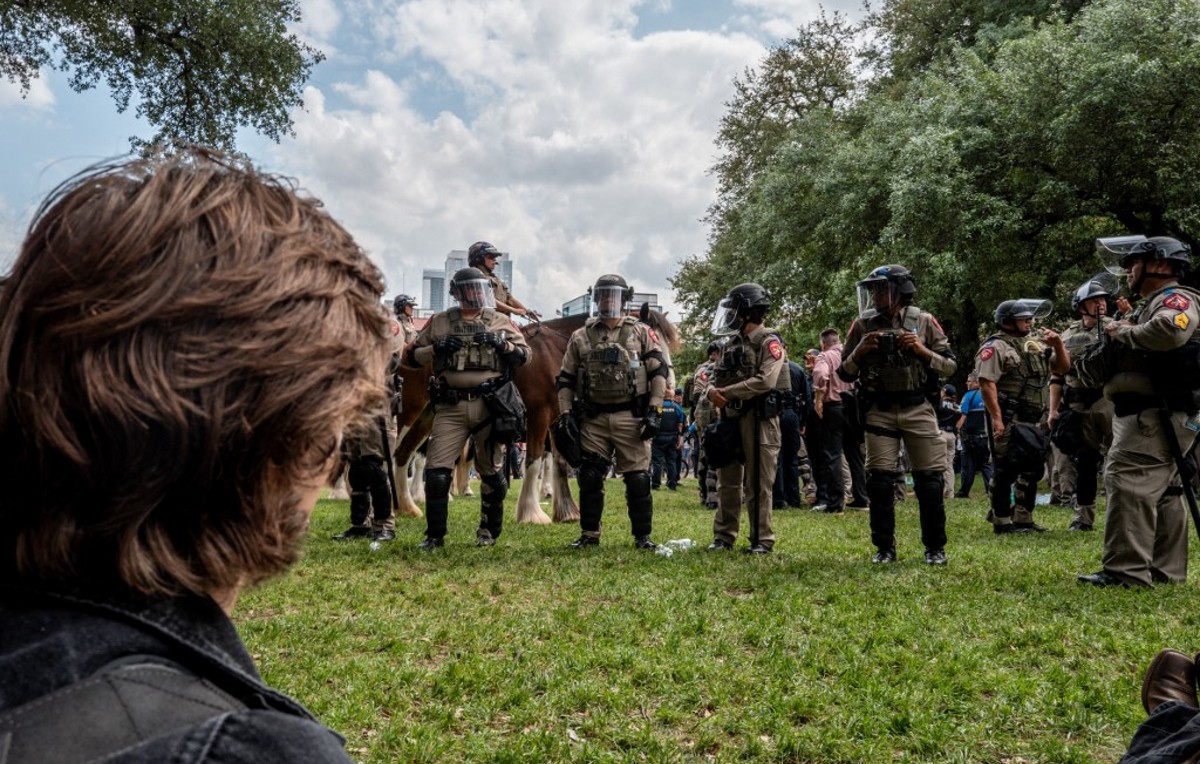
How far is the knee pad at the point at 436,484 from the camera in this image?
810cm

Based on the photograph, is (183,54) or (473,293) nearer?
(473,293)

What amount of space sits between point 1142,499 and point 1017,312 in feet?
12.6

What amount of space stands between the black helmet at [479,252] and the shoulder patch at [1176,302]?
6466 millimetres

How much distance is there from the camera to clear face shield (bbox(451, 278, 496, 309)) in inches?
326

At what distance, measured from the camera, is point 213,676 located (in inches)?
34.2

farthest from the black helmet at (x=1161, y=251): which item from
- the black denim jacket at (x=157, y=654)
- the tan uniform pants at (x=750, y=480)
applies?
the black denim jacket at (x=157, y=654)

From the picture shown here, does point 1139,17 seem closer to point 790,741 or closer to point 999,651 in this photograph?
point 999,651

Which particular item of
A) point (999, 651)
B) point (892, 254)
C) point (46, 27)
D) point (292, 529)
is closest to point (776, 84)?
point (892, 254)

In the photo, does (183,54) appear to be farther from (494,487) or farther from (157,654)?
(157,654)

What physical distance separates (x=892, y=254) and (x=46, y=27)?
15.7m

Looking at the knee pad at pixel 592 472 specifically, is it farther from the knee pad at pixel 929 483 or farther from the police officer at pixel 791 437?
the police officer at pixel 791 437

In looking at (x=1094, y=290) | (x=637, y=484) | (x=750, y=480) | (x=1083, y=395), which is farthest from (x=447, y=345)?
(x=1083, y=395)

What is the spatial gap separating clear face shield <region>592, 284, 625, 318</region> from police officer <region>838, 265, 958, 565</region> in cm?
218

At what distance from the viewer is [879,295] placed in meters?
7.34
